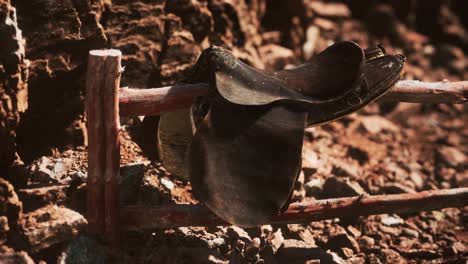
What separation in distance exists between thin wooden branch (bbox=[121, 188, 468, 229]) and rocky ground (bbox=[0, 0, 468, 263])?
0.19 metres

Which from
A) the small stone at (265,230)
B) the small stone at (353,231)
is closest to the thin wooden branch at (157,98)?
the small stone at (265,230)


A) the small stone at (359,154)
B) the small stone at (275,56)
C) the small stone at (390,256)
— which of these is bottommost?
the small stone at (390,256)

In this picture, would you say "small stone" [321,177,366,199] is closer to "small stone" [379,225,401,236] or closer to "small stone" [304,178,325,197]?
"small stone" [304,178,325,197]

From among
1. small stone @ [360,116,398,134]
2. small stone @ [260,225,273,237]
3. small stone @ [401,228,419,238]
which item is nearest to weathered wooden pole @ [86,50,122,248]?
small stone @ [260,225,273,237]

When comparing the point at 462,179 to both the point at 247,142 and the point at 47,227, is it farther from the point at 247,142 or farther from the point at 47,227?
the point at 47,227

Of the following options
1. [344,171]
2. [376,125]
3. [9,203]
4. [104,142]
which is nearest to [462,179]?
[376,125]

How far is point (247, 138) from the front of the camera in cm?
322

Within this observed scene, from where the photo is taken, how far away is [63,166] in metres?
3.87

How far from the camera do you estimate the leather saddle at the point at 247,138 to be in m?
3.20

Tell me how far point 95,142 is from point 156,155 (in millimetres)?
963

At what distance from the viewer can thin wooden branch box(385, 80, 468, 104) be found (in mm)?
3910

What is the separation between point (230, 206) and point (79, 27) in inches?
65.4

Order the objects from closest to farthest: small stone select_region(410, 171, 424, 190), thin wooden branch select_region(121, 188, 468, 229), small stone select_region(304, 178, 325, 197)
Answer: thin wooden branch select_region(121, 188, 468, 229) < small stone select_region(304, 178, 325, 197) < small stone select_region(410, 171, 424, 190)

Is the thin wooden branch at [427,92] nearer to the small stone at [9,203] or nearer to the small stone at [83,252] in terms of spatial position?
the small stone at [83,252]
